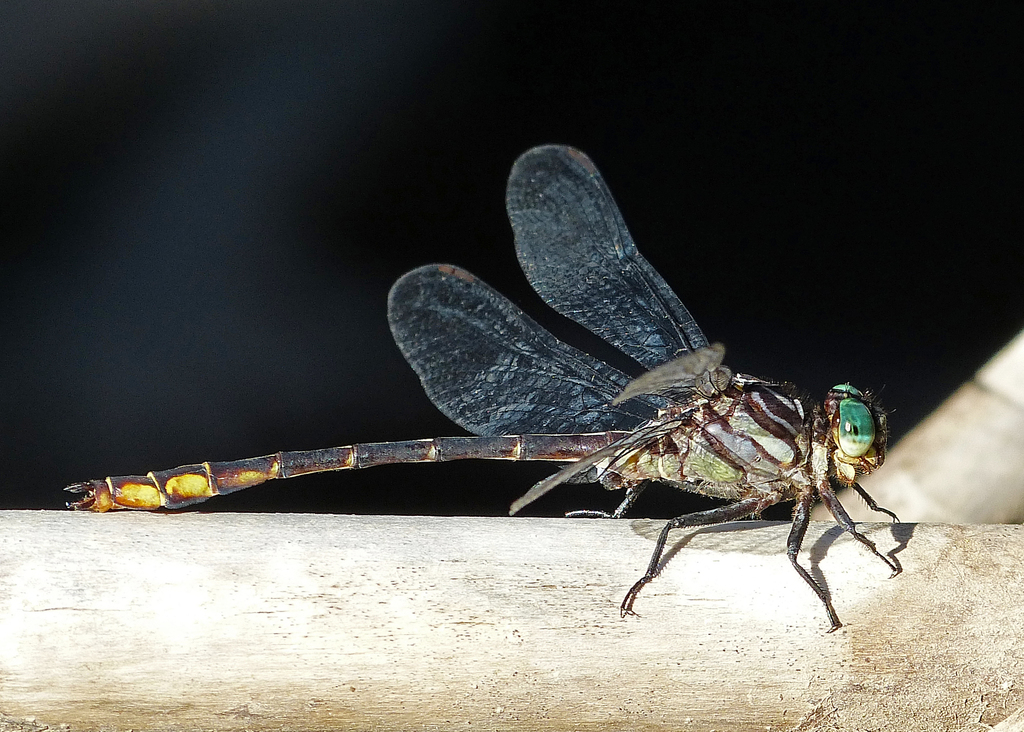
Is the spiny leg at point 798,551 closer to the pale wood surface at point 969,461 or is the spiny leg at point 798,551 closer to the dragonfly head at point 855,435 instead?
the dragonfly head at point 855,435

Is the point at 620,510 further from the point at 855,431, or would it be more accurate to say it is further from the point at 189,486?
the point at 189,486

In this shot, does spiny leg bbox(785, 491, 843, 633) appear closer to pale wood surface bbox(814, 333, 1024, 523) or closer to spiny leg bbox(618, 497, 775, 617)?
spiny leg bbox(618, 497, 775, 617)

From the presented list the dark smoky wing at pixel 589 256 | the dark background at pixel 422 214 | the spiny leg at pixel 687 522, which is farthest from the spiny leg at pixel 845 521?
the dark background at pixel 422 214

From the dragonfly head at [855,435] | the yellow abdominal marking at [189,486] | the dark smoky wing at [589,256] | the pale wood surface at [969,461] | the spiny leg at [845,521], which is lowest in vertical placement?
the pale wood surface at [969,461]

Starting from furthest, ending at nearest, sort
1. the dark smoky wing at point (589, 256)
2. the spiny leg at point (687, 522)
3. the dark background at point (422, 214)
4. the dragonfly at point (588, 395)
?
the dark background at point (422, 214) → the dark smoky wing at point (589, 256) → the dragonfly at point (588, 395) → the spiny leg at point (687, 522)

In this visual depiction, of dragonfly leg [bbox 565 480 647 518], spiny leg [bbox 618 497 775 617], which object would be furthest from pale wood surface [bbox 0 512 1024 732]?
dragonfly leg [bbox 565 480 647 518]

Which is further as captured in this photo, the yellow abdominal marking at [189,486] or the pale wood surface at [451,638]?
the yellow abdominal marking at [189,486]

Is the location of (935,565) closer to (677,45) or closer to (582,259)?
(582,259)
